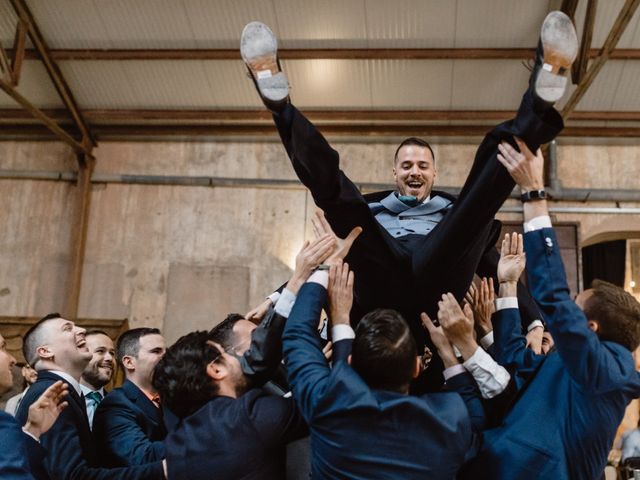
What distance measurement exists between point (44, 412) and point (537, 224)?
1776mm

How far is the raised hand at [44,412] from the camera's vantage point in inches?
104

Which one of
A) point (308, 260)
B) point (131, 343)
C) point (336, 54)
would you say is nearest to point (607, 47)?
point (336, 54)

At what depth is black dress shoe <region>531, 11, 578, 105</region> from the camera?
2.48 metres

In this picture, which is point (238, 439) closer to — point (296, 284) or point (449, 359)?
point (296, 284)

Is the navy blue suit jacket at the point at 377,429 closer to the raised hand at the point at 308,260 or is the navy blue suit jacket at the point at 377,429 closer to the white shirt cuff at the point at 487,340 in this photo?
the raised hand at the point at 308,260

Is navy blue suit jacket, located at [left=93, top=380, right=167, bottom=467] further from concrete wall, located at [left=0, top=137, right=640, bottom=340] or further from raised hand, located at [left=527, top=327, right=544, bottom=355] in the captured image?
concrete wall, located at [left=0, top=137, right=640, bottom=340]

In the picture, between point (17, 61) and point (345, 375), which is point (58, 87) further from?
point (345, 375)

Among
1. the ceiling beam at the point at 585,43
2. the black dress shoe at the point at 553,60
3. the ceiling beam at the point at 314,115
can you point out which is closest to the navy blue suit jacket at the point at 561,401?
the black dress shoe at the point at 553,60

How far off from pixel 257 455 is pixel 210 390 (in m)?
0.31

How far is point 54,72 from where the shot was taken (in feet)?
30.9

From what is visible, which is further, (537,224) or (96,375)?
(96,375)

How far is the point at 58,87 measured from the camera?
957 cm

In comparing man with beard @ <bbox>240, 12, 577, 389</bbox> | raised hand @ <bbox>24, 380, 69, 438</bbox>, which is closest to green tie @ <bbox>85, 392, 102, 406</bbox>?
raised hand @ <bbox>24, 380, 69, 438</bbox>

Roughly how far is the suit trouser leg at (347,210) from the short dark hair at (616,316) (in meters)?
0.91
